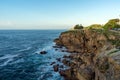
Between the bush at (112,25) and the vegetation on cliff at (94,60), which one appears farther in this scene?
the bush at (112,25)

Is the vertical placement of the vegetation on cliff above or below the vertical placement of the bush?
below

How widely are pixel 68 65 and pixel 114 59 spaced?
29.0 m

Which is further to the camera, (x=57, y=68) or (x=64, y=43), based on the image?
(x=64, y=43)

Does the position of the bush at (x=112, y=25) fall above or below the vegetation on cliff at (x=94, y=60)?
above

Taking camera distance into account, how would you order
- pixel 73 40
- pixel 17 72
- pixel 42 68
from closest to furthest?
pixel 17 72 → pixel 42 68 → pixel 73 40

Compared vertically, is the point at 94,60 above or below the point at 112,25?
below

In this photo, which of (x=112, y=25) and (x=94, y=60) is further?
(x=112, y=25)

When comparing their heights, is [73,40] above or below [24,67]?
above

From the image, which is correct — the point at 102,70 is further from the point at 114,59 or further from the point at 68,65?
the point at 68,65

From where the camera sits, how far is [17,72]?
4856 centimetres

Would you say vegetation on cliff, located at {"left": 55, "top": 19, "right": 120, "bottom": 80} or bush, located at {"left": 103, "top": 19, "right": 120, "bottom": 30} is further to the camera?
bush, located at {"left": 103, "top": 19, "right": 120, "bottom": 30}

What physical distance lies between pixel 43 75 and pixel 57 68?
6244 mm

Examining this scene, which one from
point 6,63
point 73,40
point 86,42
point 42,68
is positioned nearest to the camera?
point 42,68

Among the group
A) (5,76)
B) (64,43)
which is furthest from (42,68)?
(64,43)
